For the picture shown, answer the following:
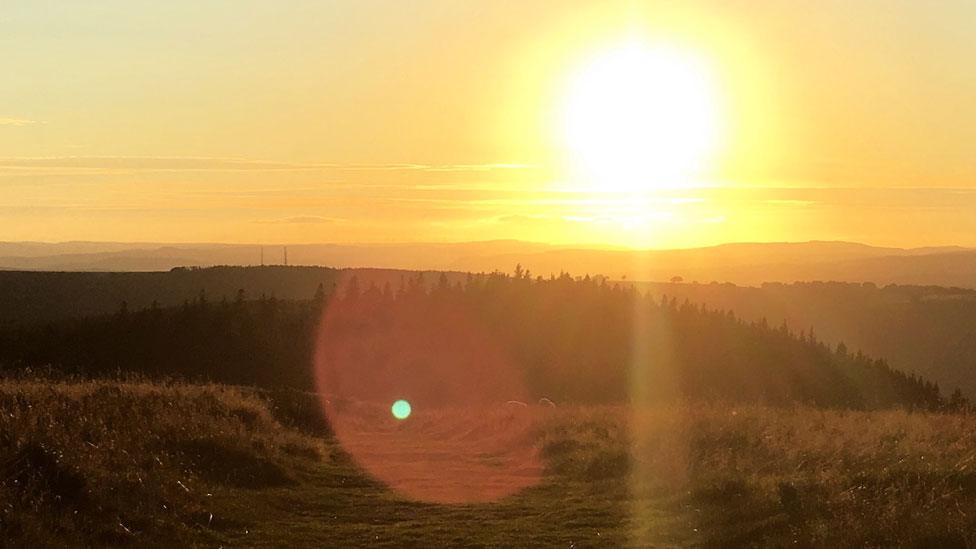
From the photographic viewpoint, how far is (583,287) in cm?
11481

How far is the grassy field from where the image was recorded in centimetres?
1312

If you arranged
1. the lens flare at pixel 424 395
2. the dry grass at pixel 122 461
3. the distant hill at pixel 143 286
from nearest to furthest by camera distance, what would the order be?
the dry grass at pixel 122 461
the lens flare at pixel 424 395
the distant hill at pixel 143 286

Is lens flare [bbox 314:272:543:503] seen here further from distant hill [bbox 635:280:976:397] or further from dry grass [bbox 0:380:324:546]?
distant hill [bbox 635:280:976:397]

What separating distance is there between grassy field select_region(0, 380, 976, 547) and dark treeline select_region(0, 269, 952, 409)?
55153mm

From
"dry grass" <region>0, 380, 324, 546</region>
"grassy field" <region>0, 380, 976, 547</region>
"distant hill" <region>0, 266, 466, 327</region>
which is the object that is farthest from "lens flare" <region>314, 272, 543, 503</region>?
"distant hill" <region>0, 266, 466, 327</region>

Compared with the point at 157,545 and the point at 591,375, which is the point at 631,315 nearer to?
the point at 591,375

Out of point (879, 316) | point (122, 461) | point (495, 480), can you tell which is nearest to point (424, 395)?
point (495, 480)

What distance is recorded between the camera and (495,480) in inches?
795

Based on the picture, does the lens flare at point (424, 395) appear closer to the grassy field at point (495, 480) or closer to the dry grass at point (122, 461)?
the grassy field at point (495, 480)

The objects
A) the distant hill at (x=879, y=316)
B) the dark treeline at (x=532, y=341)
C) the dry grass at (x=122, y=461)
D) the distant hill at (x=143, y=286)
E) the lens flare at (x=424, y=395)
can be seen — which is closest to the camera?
the dry grass at (x=122, y=461)

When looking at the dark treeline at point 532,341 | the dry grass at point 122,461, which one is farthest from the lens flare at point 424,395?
the dry grass at point 122,461

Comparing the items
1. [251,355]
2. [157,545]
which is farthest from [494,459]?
[251,355]

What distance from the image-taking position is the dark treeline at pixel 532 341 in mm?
84250

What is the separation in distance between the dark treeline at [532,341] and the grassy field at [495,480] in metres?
55.2
